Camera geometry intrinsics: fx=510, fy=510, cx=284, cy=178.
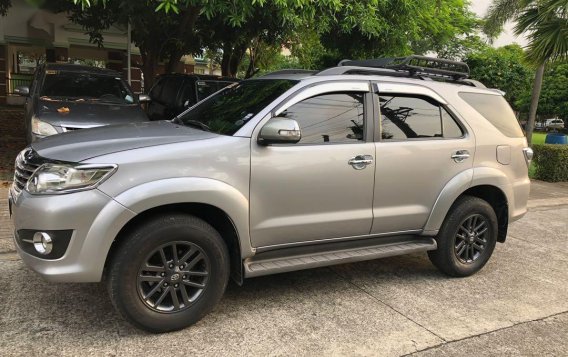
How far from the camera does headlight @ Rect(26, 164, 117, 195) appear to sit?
10.6 ft

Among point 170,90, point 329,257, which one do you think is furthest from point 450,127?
point 170,90

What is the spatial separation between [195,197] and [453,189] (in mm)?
2467

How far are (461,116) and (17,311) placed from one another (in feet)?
13.5

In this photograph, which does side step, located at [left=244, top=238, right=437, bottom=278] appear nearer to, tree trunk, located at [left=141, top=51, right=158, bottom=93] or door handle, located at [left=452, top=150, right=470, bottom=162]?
door handle, located at [left=452, top=150, right=470, bottom=162]

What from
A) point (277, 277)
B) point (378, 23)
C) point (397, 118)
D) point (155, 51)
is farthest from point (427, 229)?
point (155, 51)

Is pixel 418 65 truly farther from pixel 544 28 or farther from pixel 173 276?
pixel 544 28

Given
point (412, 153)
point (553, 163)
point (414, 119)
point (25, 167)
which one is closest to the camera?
point (25, 167)

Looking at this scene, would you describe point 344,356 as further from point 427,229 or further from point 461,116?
point 461,116

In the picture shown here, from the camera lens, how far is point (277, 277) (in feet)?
15.6

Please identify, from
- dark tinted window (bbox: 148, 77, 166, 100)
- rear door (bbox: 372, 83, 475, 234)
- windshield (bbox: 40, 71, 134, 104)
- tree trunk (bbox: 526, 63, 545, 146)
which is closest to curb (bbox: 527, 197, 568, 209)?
tree trunk (bbox: 526, 63, 545, 146)

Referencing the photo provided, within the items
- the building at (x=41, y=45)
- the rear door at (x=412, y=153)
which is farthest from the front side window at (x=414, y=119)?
the building at (x=41, y=45)

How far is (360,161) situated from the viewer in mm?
4160

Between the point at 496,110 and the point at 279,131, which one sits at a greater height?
the point at 496,110

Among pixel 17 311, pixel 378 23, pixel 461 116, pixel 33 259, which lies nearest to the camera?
pixel 33 259
